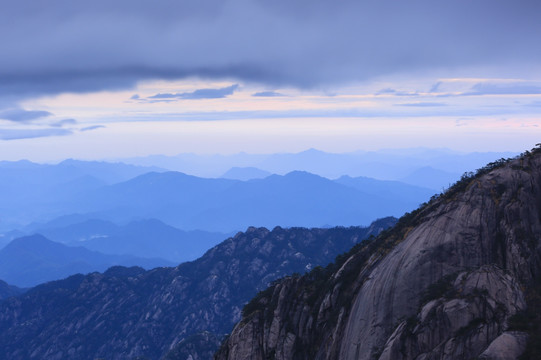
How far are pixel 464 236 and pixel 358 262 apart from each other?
19.4m

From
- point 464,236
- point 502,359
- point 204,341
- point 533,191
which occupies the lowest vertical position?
point 204,341

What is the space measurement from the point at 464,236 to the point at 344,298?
58.2 feet

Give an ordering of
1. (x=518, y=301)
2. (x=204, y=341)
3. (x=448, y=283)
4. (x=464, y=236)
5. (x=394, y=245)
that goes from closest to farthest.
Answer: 1. (x=518, y=301)
2. (x=448, y=283)
3. (x=464, y=236)
4. (x=394, y=245)
5. (x=204, y=341)

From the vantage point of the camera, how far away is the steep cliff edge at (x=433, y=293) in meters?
43.4

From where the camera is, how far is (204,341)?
562 feet

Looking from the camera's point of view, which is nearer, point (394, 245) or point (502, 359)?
point (502, 359)

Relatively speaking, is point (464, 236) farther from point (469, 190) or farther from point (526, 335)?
point (526, 335)

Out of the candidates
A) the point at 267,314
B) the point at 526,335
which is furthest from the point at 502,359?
the point at 267,314

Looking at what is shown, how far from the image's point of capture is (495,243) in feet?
193

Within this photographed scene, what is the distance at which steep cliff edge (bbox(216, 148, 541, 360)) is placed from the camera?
43.4m

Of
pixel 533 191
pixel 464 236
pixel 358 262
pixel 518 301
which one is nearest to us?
pixel 518 301

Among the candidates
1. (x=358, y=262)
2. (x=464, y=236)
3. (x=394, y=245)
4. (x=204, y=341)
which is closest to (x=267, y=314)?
(x=358, y=262)

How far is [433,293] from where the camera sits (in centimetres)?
4909

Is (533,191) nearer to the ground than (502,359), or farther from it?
farther from it
